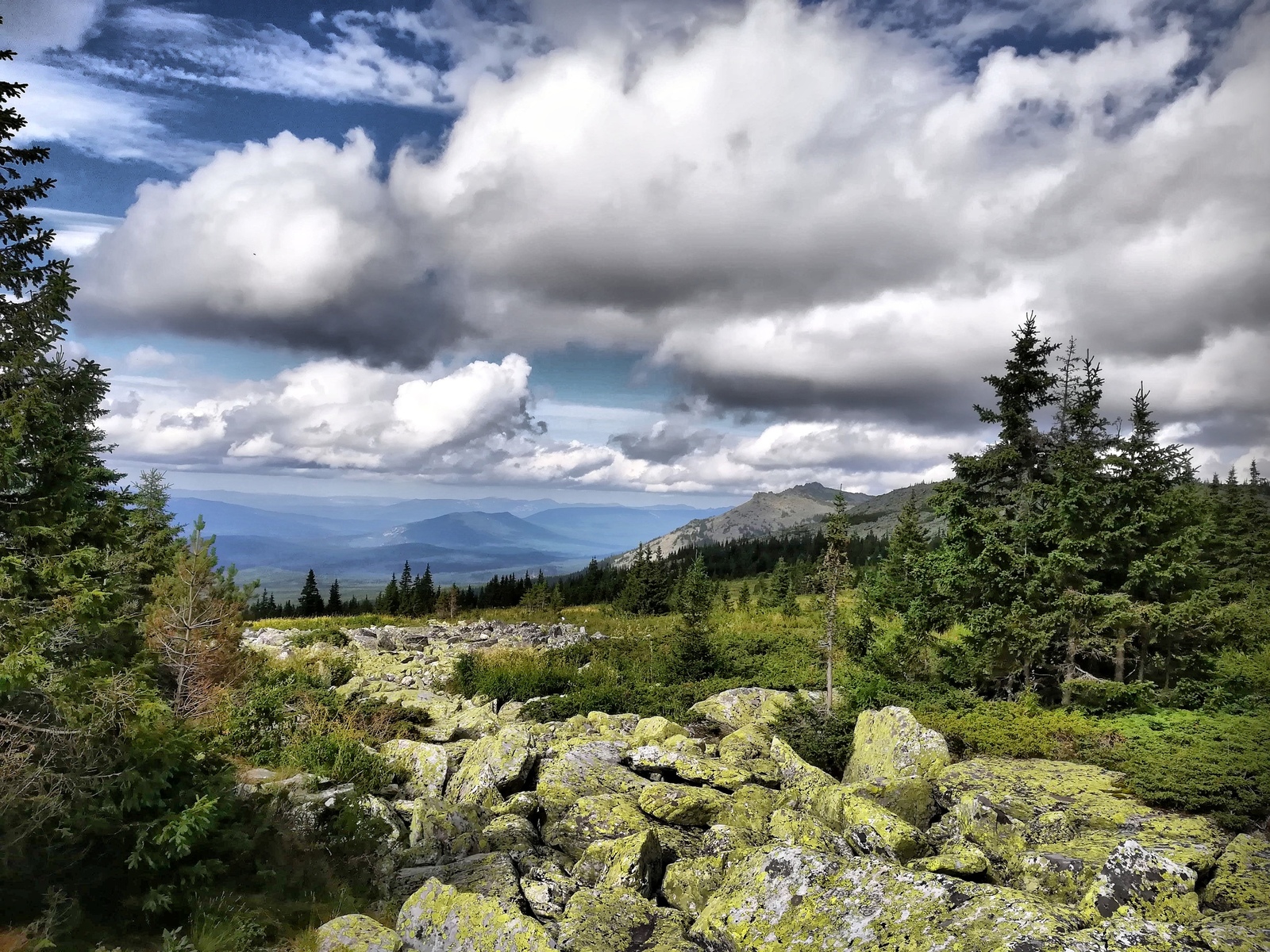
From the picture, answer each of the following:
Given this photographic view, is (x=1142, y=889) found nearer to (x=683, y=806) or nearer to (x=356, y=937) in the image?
(x=683, y=806)

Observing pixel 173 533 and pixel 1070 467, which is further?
pixel 173 533

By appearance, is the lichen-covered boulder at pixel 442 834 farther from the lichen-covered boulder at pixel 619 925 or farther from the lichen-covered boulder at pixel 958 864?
the lichen-covered boulder at pixel 958 864

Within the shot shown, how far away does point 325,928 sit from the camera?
7746 millimetres

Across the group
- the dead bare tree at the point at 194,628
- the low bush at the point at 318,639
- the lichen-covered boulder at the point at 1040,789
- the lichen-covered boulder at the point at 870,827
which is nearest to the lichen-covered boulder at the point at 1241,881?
the lichen-covered boulder at the point at 1040,789

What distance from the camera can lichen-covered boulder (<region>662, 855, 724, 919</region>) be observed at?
28.3 ft

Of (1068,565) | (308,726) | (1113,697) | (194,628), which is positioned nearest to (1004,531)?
(1068,565)

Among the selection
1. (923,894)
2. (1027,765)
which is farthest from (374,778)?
(1027,765)

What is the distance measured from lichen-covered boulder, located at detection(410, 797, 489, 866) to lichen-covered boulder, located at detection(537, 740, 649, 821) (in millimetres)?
1439

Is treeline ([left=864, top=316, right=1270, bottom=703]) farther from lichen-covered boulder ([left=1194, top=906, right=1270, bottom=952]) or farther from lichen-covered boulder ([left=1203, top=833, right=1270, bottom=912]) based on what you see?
lichen-covered boulder ([left=1194, top=906, right=1270, bottom=952])

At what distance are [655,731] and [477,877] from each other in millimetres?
7407

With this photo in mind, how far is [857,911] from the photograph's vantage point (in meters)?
6.79

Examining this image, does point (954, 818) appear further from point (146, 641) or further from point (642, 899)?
point (146, 641)

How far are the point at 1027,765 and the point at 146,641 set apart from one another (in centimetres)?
2265

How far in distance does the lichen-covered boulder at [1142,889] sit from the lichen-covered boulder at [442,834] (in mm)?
8913
